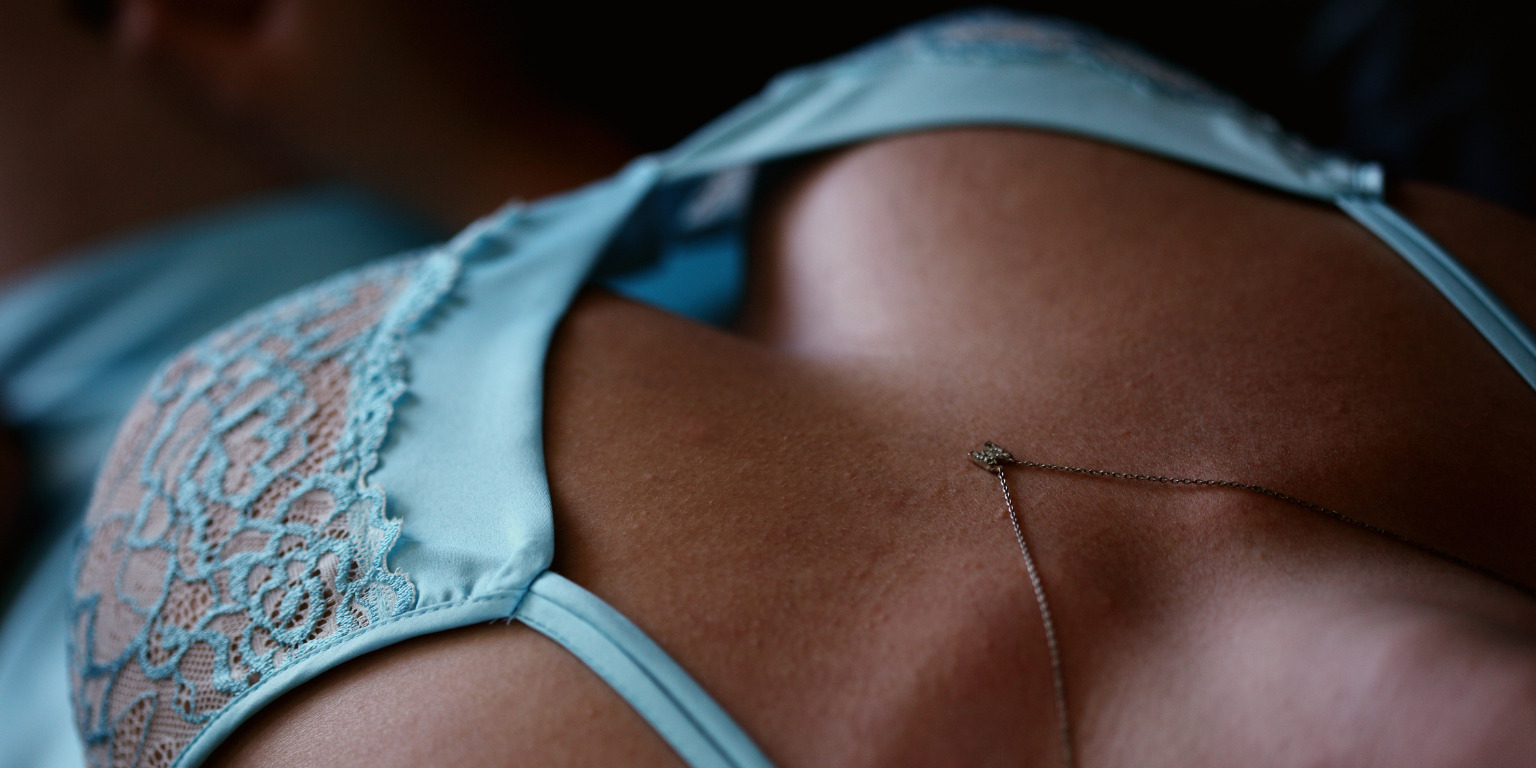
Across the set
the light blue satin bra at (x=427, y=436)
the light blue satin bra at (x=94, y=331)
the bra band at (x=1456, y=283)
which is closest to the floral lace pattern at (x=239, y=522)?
the light blue satin bra at (x=427, y=436)

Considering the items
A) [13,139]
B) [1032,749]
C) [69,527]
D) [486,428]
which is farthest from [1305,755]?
[13,139]

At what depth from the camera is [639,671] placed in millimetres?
461

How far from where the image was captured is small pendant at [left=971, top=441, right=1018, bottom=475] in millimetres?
563

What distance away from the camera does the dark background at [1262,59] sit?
98 cm

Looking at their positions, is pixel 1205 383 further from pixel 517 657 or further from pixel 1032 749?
pixel 517 657

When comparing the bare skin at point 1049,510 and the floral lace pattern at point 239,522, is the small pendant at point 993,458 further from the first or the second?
the floral lace pattern at point 239,522

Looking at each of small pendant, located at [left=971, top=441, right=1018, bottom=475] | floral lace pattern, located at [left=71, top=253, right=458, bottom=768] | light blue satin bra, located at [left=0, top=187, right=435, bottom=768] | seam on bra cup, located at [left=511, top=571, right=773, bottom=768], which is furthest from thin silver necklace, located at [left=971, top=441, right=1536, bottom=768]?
light blue satin bra, located at [left=0, top=187, right=435, bottom=768]

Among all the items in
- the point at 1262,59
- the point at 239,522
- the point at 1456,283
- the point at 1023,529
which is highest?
the point at 1262,59

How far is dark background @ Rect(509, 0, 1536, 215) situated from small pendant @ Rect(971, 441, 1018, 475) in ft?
2.65

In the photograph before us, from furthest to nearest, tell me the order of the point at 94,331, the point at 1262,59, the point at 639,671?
the point at 94,331 → the point at 1262,59 → the point at 639,671

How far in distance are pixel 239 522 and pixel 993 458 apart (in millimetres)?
494

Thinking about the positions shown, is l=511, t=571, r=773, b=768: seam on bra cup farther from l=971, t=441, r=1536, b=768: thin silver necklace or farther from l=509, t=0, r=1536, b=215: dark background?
l=509, t=0, r=1536, b=215: dark background

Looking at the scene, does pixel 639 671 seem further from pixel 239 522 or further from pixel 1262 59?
pixel 1262 59

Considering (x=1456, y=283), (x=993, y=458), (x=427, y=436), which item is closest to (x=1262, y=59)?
(x=1456, y=283)
